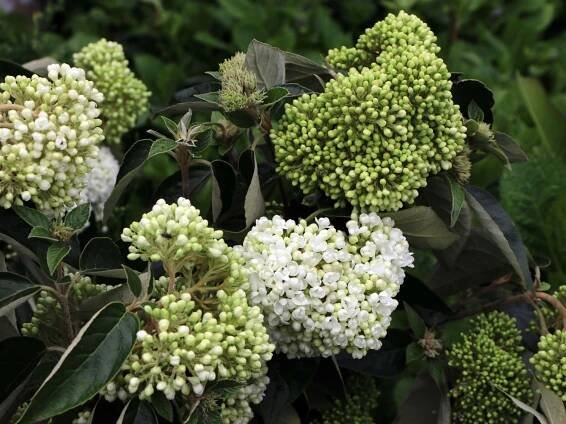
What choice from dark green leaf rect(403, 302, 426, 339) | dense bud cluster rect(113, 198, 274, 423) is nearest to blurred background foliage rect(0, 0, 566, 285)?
dark green leaf rect(403, 302, 426, 339)

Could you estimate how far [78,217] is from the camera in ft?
2.91

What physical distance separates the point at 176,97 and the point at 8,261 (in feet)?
1.17

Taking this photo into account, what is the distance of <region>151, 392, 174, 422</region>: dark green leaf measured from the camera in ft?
2.62

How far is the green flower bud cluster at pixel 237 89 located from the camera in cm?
94

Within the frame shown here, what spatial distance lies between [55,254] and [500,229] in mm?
579

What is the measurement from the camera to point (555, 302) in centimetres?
104

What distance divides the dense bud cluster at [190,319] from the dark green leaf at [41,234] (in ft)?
0.28

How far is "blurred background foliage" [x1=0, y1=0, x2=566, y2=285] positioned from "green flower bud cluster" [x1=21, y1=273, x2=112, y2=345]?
0.60 m

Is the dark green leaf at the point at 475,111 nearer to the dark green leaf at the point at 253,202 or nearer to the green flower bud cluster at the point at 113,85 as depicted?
the dark green leaf at the point at 253,202

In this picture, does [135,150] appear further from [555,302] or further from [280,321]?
[555,302]

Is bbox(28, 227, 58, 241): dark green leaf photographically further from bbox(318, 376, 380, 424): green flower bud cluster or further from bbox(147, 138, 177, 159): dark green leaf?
bbox(318, 376, 380, 424): green flower bud cluster

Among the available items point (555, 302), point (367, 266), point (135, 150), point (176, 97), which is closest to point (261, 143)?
point (176, 97)

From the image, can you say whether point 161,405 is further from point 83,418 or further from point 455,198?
point 455,198

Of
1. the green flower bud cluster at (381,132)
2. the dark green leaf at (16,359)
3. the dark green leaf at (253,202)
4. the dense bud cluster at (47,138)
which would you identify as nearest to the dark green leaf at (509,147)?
the green flower bud cluster at (381,132)
